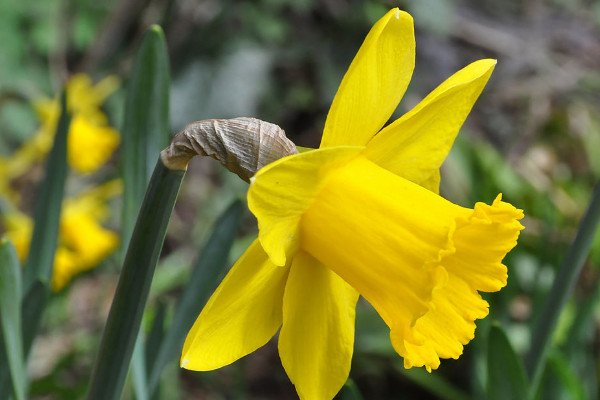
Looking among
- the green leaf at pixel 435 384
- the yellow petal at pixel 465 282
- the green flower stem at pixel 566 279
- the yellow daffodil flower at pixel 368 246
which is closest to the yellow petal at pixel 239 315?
the yellow daffodil flower at pixel 368 246

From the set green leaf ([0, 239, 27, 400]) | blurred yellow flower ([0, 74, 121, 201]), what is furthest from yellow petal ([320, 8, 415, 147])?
blurred yellow flower ([0, 74, 121, 201])

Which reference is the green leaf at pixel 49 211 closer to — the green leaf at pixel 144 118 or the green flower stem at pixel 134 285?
the green leaf at pixel 144 118

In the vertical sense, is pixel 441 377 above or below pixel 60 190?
below

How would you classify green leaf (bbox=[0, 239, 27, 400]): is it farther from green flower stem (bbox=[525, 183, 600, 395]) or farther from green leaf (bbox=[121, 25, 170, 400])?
green flower stem (bbox=[525, 183, 600, 395])

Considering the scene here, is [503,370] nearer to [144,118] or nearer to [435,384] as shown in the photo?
[144,118]

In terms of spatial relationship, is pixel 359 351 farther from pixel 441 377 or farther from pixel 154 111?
pixel 154 111

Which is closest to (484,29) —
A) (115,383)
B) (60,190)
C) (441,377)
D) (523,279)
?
(523,279)
